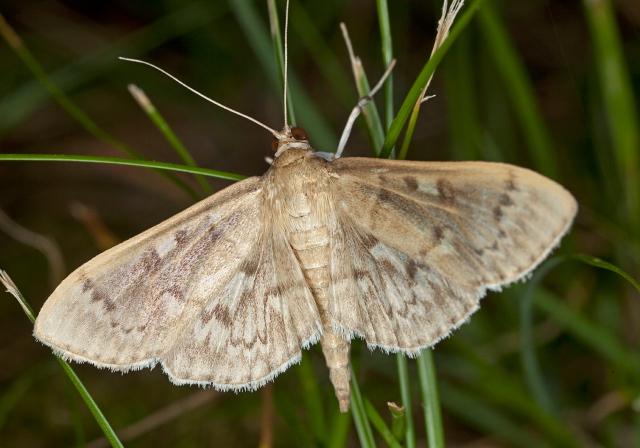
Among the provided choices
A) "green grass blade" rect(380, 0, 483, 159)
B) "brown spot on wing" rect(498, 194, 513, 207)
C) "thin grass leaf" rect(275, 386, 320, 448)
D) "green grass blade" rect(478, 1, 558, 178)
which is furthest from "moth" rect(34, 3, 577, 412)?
"green grass blade" rect(478, 1, 558, 178)

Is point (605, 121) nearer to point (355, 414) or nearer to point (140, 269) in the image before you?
point (355, 414)

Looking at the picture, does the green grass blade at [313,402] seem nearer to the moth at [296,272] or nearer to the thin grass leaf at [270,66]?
the moth at [296,272]

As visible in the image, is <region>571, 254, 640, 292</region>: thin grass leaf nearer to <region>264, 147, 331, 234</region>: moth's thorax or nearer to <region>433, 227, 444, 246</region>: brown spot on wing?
<region>433, 227, 444, 246</region>: brown spot on wing

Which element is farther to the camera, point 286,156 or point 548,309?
point 548,309

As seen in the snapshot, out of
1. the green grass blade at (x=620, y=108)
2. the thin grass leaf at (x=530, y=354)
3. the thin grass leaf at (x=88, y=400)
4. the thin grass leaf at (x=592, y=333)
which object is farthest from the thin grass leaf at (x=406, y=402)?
the green grass blade at (x=620, y=108)

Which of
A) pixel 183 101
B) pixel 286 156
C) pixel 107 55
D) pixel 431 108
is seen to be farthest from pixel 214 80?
pixel 286 156

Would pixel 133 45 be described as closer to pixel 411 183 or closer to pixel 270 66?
pixel 270 66

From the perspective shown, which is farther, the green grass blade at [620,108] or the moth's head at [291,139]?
the green grass blade at [620,108]
